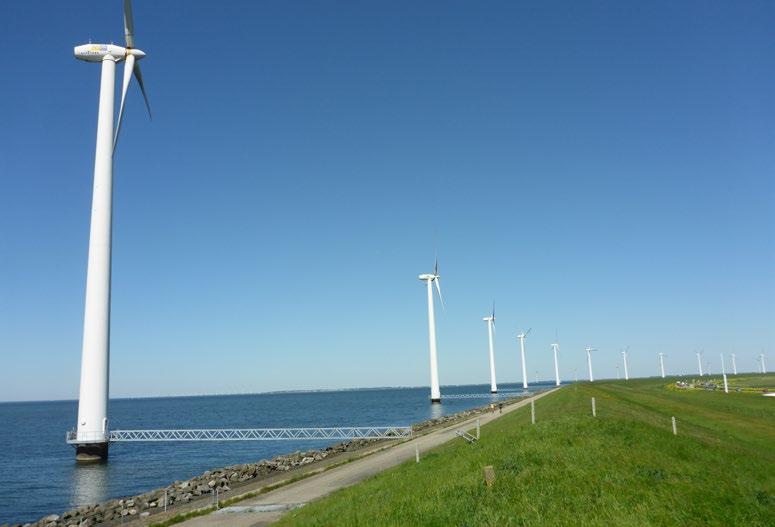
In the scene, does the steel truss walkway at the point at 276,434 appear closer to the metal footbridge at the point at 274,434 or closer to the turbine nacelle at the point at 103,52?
the metal footbridge at the point at 274,434

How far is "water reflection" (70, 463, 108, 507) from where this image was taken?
4797 centimetres

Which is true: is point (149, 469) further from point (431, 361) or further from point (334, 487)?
point (431, 361)

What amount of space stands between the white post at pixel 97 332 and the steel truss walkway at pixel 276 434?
3.07 meters

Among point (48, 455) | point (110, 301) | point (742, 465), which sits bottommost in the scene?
point (48, 455)

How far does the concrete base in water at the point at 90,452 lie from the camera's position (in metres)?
68.1

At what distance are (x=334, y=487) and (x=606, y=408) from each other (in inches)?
959

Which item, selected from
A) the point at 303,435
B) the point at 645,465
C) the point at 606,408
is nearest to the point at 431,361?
the point at 303,435

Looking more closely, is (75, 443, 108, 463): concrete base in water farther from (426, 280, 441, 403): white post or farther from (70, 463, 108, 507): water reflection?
(426, 280, 441, 403): white post

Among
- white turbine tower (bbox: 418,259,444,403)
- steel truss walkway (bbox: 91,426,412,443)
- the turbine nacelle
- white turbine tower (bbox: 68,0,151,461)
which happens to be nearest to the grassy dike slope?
steel truss walkway (bbox: 91,426,412,443)

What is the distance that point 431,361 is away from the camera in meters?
163

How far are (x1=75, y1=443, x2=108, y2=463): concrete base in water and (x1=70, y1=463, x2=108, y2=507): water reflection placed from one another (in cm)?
86

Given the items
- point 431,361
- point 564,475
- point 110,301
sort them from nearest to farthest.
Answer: point 564,475 → point 110,301 → point 431,361

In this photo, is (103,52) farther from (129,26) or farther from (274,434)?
(274,434)

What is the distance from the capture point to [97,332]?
67.9 metres
